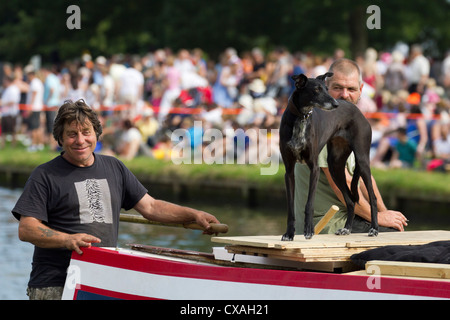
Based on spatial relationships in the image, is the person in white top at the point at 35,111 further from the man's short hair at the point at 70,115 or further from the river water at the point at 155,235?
the man's short hair at the point at 70,115

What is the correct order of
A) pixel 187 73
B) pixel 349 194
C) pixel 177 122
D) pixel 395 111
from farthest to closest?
pixel 187 73, pixel 177 122, pixel 395 111, pixel 349 194

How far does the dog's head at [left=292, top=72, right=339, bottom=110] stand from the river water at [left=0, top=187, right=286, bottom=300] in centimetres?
729

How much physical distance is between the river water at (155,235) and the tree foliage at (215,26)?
14380 millimetres

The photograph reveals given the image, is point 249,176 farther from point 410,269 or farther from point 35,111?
point 410,269

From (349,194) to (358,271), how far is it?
757 millimetres

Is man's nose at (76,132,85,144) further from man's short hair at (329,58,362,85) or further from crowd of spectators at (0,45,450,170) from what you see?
crowd of spectators at (0,45,450,170)

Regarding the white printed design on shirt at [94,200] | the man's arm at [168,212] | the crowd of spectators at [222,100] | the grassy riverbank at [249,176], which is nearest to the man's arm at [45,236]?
the white printed design on shirt at [94,200]

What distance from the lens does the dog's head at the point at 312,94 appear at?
537 centimetres

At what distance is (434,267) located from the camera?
530 cm

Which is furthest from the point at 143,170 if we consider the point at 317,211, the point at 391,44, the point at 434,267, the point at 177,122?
the point at 391,44

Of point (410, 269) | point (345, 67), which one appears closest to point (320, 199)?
point (345, 67)

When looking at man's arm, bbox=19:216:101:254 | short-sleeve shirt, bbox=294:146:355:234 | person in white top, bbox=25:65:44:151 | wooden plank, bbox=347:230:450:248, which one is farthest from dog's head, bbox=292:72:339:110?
person in white top, bbox=25:65:44:151
